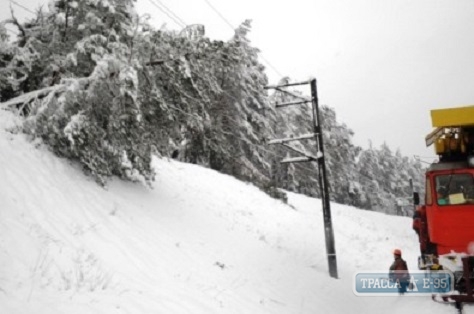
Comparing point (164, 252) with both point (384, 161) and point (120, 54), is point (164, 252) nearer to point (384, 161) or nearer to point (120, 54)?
point (120, 54)

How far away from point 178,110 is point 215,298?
→ 5795 mm

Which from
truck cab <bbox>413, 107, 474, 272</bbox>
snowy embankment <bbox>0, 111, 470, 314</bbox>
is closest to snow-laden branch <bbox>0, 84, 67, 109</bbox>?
snowy embankment <bbox>0, 111, 470, 314</bbox>

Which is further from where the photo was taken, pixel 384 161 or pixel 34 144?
pixel 384 161

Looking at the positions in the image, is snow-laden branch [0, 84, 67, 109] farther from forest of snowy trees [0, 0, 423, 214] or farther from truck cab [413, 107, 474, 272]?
truck cab [413, 107, 474, 272]

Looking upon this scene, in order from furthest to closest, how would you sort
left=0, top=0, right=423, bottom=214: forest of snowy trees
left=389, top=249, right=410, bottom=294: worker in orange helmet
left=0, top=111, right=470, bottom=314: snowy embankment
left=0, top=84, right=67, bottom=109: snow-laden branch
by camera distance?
left=389, top=249, right=410, bottom=294: worker in orange helmet, left=0, top=84, right=67, bottom=109: snow-laden branch, left=0, top=0, right=423, bottom=214: forest of snowy trees, left=0, top=111, right=470, bottom=314: snowy embankment

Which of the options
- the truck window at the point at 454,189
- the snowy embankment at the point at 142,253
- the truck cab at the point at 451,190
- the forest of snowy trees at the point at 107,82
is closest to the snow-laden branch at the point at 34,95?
the forest of snowy trees at the point at 107,82

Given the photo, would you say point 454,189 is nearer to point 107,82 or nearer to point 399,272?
point 399,272

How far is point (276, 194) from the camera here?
23.2 metres

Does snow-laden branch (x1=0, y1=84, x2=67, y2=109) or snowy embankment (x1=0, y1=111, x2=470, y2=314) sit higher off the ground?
snow-laden branch (x1=0, y1=84, x2=67, y2=109)

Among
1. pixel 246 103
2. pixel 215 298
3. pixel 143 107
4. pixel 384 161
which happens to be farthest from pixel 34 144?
pixel 384 161

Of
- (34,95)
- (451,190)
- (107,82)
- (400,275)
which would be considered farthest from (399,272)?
(34,95)

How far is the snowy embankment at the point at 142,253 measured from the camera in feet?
18.7

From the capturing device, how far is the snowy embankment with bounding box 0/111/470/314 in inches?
225

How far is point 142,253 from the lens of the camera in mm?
8094
